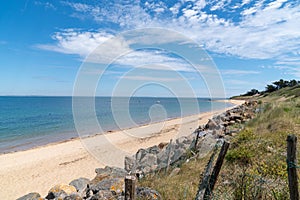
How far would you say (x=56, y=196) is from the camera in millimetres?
5609

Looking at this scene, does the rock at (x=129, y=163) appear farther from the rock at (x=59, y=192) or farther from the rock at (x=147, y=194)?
the rock at (x=147, y=194)

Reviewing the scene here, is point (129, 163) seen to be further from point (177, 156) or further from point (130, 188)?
point (130, 188)

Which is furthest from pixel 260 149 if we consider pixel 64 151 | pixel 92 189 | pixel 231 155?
pixel 64 151

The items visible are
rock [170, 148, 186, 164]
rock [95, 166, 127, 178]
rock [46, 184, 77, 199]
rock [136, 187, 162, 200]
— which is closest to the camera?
rock [136, 187, 162, 200]

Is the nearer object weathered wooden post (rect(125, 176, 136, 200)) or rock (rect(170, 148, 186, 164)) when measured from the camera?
weathered wooden post (rect(125, 176, 136, 200))

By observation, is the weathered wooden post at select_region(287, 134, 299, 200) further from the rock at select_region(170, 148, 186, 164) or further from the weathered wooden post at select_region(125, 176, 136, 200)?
the rock at select_region(170, 148, 186, 164)

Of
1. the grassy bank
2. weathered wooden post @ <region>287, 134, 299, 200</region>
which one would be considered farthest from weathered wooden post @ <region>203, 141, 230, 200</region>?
weathered wooden post @ <region>287, 134, 299, 200</region>

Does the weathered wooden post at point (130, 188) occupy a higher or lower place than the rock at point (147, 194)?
higher

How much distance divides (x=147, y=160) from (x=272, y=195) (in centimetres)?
614

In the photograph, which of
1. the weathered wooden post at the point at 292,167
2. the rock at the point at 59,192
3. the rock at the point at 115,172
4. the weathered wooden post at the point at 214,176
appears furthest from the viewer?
the rock at the point at 115,172

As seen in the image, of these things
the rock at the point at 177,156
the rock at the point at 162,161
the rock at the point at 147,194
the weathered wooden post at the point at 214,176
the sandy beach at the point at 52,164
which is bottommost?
the sandy beach at the point at 52,164

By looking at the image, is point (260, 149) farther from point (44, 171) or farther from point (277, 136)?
point (44, 171)

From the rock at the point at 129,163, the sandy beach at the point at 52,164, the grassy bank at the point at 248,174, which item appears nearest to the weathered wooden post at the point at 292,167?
the grassy bank at the point at 248,174

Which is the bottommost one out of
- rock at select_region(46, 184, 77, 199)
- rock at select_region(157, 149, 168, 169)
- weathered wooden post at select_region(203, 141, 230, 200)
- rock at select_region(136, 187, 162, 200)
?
rock at select_region(46, 184, 77, 199)
